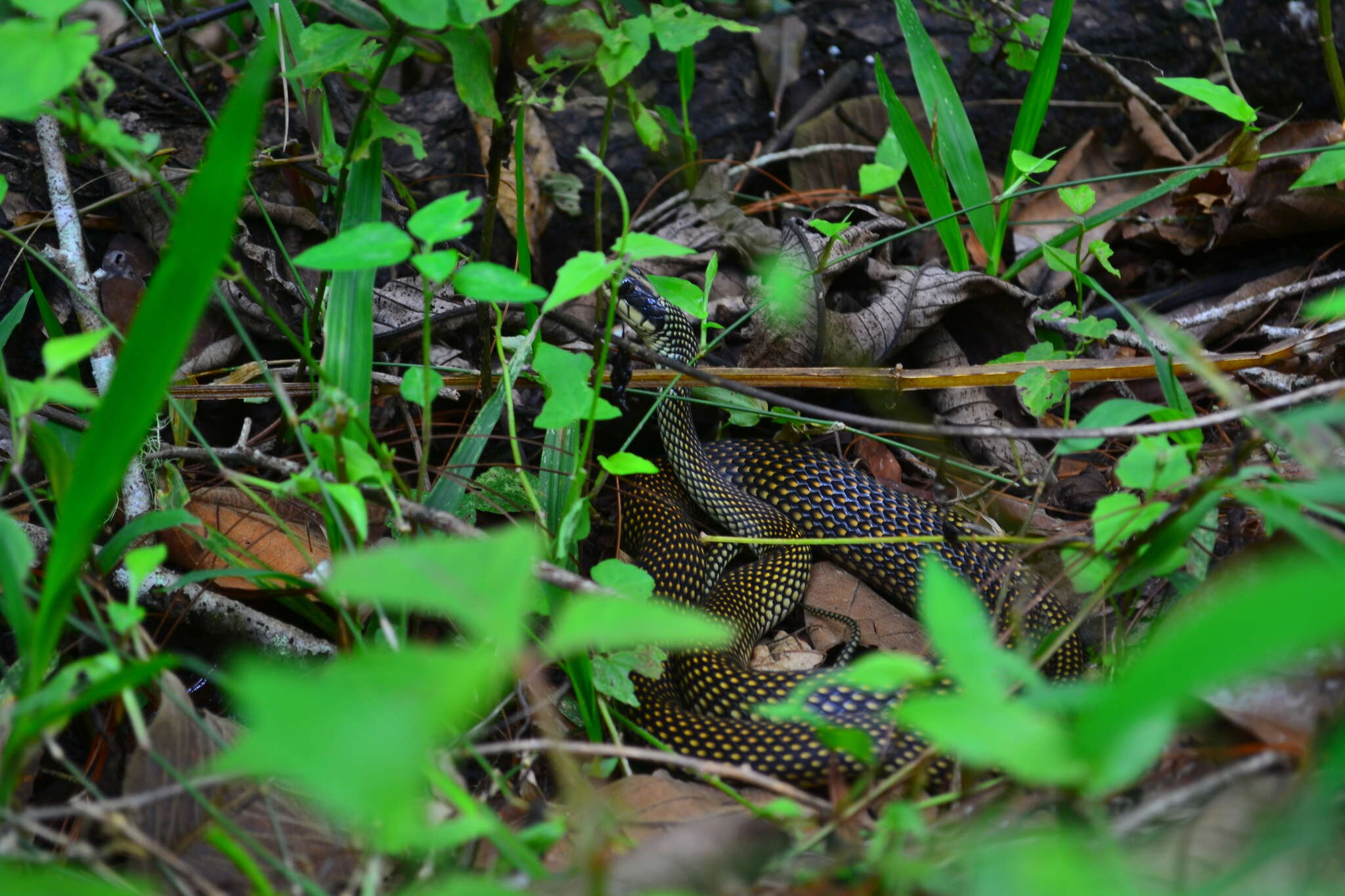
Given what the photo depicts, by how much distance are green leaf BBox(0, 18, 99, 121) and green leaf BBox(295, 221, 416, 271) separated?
474 millimetres

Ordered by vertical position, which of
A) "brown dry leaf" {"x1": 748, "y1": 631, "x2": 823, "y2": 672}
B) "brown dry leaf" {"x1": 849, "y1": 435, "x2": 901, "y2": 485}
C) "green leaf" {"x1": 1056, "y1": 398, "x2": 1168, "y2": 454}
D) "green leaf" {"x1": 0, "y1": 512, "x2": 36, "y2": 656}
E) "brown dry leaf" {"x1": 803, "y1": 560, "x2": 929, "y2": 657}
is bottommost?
"brown dry leaf" {"x1": 748, "y1": 631, "x2": 823, "y2": 672}

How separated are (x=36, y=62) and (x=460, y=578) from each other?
51.1 inches

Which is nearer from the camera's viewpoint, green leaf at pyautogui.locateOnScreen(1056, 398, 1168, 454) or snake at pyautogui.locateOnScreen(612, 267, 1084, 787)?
green leaf at pyautogui.locateOnScreen(1056, 398, 1168, 454)

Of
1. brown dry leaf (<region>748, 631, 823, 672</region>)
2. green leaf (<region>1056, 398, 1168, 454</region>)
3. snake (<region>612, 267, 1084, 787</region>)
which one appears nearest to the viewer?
green leaf (<region>1056, 398, 1168, 454</region>)

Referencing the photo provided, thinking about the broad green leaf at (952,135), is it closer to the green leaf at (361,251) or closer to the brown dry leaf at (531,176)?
the brown dry leaf at (531,176)

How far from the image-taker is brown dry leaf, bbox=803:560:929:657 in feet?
10.9

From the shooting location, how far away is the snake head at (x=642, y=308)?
3.88m

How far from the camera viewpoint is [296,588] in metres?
2.65

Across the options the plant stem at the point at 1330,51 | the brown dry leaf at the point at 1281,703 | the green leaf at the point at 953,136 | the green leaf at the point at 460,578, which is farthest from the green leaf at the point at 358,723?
the plant stem at the point at 1330,51

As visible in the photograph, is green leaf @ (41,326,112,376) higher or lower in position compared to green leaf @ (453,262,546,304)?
lower

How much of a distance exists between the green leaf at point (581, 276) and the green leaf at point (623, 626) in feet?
2.49

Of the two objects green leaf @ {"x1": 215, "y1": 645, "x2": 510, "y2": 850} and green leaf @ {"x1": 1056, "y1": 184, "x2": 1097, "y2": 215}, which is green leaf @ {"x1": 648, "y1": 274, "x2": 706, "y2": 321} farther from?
green leaf @ {"x1": 215, "y1": 645, "x2": 510, "y2": 850}

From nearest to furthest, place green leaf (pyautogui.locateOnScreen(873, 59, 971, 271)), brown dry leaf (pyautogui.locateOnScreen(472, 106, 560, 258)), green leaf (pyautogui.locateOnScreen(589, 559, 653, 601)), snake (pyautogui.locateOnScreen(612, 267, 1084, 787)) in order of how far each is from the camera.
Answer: green leaf (pyautogui.locateOnScreen(589, 559, 653, 601)), snake (pyautogui.locateOnScreen(612, 267, 1084, 787)), green leaf (pyautogui.locateOnScreen(873, 59, 971, 271)), brown dry leaf (pyautogui.locateOnScreen(472, 106, 560, 258))

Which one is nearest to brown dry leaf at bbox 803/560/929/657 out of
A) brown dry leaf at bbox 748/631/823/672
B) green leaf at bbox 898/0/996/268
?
brown dry leaf at bbox 748/631/823/672
